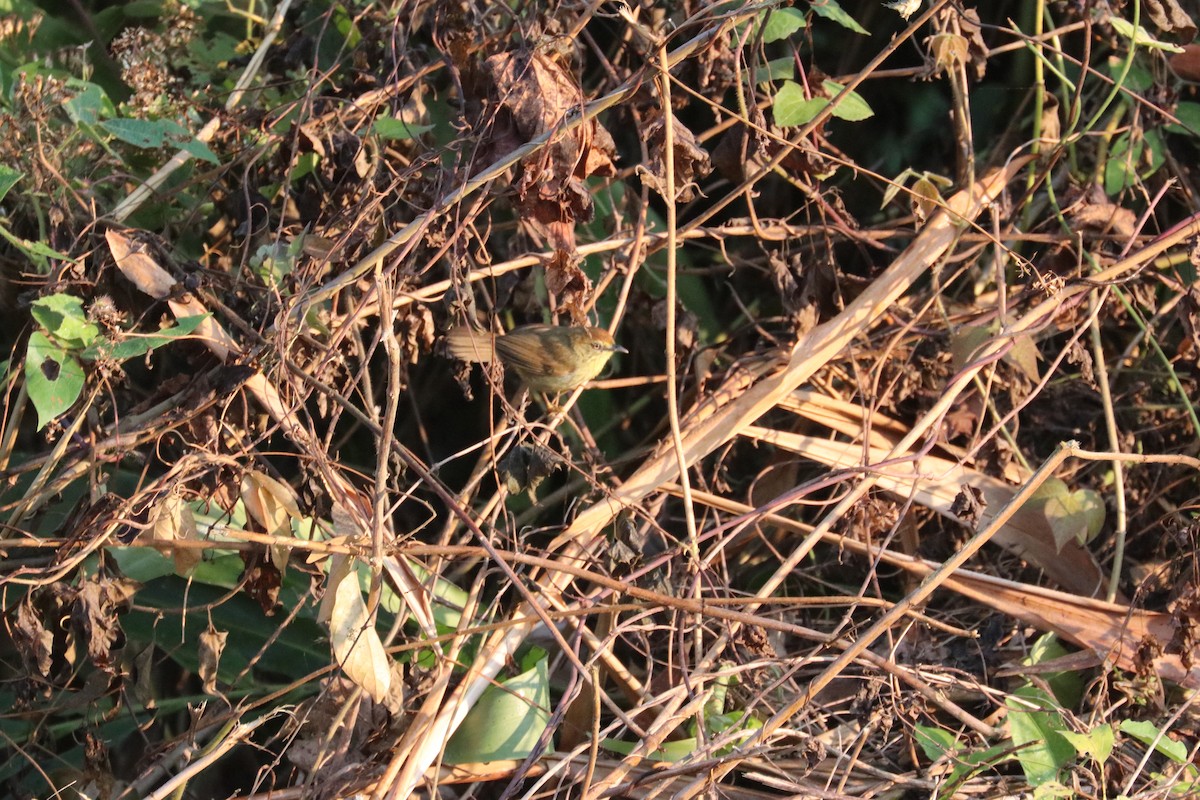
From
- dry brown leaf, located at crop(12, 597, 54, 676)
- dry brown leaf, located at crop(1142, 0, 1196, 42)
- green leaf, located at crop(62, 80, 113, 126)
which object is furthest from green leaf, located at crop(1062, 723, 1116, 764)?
green leaf, located at crop(62, 80, 113, 126)

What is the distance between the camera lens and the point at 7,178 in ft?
7.57

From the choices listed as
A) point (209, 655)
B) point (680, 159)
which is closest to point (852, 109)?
point (680, 159)

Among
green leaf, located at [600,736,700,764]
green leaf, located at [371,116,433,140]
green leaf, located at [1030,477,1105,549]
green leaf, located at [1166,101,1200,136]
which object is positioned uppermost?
green leaf, located at [371,116,433,140]

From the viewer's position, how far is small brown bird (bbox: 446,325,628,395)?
9.29 ft

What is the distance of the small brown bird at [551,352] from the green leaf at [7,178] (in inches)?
41.1

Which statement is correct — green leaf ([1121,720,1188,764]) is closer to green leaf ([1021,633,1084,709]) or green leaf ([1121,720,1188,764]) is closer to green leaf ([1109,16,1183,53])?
green leaf ([1021,633,1084,709])

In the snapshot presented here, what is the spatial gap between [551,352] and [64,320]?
44.2 inches

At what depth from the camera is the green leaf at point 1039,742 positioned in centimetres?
227

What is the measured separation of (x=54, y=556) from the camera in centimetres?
235

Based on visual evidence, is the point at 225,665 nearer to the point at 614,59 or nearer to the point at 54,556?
the point at 54,556

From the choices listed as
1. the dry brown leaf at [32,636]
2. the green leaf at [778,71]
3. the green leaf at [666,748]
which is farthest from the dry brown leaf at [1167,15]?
the dry brown leaf at [32,636]

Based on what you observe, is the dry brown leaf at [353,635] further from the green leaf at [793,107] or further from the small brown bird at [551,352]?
the green leaf at [793,107]

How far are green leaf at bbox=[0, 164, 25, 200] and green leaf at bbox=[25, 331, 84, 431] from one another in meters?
0.30

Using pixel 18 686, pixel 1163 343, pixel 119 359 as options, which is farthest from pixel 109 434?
pixel 1163 343
